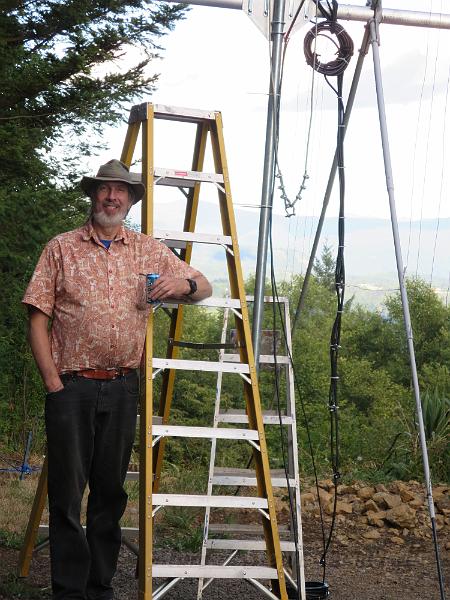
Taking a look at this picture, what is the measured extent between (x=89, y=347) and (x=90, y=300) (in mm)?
201

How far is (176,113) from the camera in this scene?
4.59m

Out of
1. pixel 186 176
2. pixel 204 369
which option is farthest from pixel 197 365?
pixel 186 176

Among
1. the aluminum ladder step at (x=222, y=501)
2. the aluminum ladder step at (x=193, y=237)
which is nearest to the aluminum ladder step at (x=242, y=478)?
the aluminum ladder step at (x=222, y=501)

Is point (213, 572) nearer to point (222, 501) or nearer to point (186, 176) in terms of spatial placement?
point (222, 501)

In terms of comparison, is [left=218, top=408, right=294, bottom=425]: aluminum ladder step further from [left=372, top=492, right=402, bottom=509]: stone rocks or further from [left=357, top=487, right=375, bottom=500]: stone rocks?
[left=357, top=487, right=375, bottom=500]: stone rocks

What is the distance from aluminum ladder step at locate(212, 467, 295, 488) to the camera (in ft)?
16.7

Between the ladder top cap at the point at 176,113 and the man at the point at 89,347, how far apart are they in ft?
1.25

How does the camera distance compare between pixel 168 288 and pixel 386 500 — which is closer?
pixel 168 288

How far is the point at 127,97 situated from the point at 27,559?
1125cm

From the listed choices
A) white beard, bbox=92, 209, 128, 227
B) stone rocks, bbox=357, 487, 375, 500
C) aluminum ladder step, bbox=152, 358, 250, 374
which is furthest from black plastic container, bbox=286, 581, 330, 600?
stone rocks, bbox=357, 487, 375, 500

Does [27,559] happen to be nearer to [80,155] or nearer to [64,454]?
[64,454]

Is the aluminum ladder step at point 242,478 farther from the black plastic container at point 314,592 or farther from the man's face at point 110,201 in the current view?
the man's face at point 110,201

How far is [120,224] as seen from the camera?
14.2 ft

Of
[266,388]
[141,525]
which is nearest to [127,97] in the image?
[141,525]
